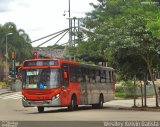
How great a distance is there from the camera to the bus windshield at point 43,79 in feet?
98.1

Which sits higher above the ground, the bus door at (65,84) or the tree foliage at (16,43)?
the tree foliage at (16,43)

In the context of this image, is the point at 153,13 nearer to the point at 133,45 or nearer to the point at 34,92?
the point at 133,45

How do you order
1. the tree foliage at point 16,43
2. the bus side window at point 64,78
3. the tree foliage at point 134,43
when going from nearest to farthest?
the bus side window at point 64,78
the tree foliage at point 134,43
the tree foliage at point 16,43

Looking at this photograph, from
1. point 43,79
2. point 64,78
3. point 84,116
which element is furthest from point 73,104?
point 84,116

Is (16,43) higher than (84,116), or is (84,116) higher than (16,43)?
(16,43)

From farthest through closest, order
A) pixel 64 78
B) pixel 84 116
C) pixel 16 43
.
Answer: pixel 16 43
pixel 64 78
pixel 84 116

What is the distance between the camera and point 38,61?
30.5m

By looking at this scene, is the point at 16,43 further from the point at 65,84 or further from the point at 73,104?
the point at 65,84

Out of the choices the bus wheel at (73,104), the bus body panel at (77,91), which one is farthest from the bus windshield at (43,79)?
the bus wheel at (73,104)

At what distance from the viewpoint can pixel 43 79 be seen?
29.9 metres

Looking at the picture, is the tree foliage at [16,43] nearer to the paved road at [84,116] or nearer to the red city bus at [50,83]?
the red city bus at [50,83]

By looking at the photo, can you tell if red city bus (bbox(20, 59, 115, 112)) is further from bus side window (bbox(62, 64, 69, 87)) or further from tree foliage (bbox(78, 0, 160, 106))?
tree foliage (bbox(78, 0, 160, 106))

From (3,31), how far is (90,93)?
5461cm

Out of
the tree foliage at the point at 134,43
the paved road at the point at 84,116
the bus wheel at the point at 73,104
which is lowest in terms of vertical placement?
the paved road at the point at 84,116
